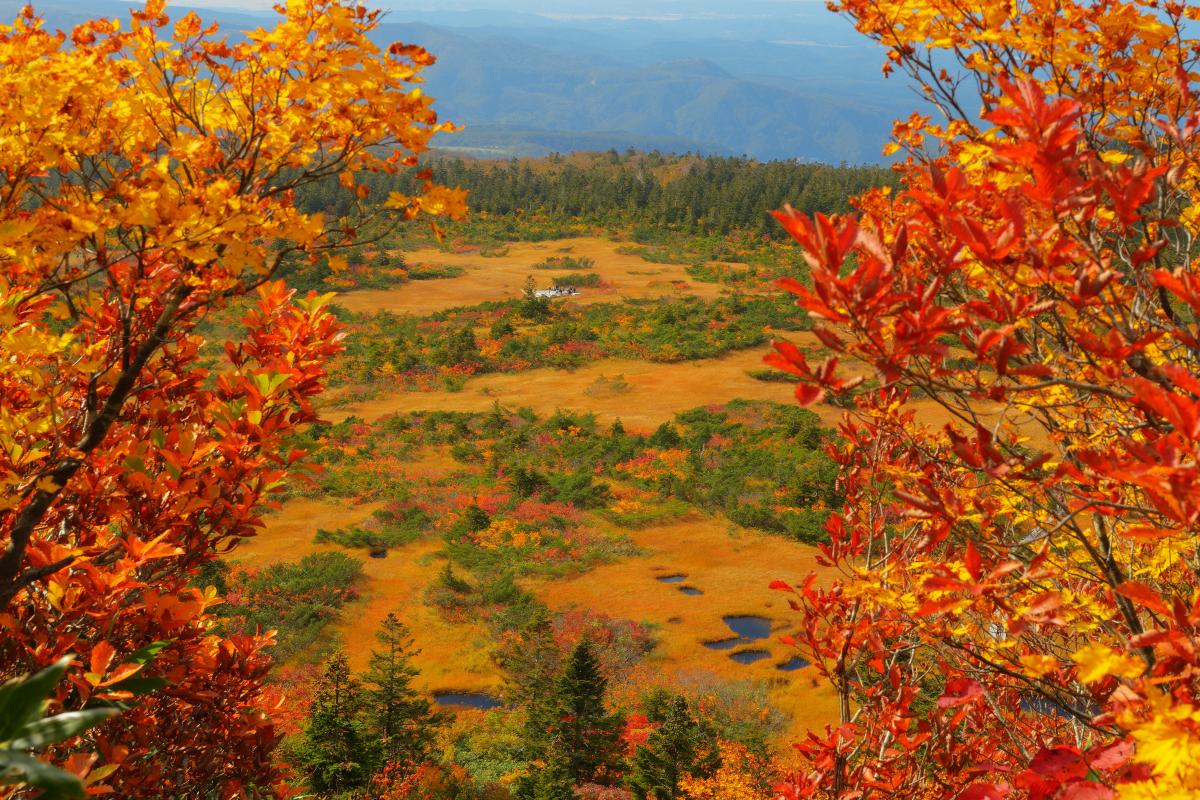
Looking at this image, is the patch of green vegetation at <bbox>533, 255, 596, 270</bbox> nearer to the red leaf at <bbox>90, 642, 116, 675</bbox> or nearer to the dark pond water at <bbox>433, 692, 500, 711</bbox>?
the dark pond water at <bbox>433, 692, 500, 711</bbox>

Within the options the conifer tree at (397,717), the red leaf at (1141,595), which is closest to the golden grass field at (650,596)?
the conifer tree at (397,717)

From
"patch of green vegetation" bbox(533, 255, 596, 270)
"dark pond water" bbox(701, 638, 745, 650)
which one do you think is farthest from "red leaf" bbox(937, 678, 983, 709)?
"patch of green vegetation" bbox(533, 255, 596, 270)

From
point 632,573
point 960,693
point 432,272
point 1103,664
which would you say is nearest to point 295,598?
point 632,573

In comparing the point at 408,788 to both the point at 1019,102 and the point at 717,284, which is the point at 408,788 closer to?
the point at 1019,102

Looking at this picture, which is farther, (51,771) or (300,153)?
(300,153)

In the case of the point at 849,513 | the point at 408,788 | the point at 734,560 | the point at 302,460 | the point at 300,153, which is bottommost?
the point at 734,560

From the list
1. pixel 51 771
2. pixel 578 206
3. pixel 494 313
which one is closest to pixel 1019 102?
pixel 51 771

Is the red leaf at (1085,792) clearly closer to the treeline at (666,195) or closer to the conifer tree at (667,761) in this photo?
the conifer tree at (667,761)
